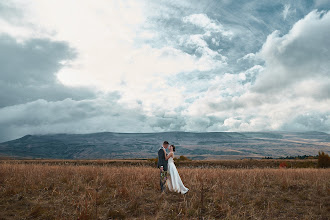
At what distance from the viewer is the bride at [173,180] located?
35.7 ft

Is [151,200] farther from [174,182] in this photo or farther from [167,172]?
[167,172]

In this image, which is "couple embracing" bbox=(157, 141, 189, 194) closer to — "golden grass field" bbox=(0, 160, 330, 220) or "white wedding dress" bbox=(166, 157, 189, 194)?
"white wedding dress" bbox=(166, 157, 189, 194)

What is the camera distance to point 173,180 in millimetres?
11062

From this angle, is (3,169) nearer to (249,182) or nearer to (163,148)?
(163,148)

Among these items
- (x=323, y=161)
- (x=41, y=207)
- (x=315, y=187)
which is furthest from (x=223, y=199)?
(x=323, y=161)

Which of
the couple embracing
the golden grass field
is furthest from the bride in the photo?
the golden grass field

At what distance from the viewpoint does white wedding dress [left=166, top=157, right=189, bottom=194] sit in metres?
10.9

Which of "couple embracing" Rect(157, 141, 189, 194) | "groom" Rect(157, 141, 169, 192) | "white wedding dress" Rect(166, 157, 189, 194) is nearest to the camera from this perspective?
"white wedding dress" Rect(166, 157, 189, 194)

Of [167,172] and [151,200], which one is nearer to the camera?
[151,200]

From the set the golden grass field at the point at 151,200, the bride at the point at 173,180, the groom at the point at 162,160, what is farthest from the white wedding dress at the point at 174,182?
the golden grass field at the point at 151,200

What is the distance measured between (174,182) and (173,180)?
102 mm

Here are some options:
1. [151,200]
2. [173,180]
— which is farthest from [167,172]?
[151,200]

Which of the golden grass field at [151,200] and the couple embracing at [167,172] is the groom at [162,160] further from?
the golden grass field at [151,200]

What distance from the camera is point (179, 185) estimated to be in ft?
35.9
